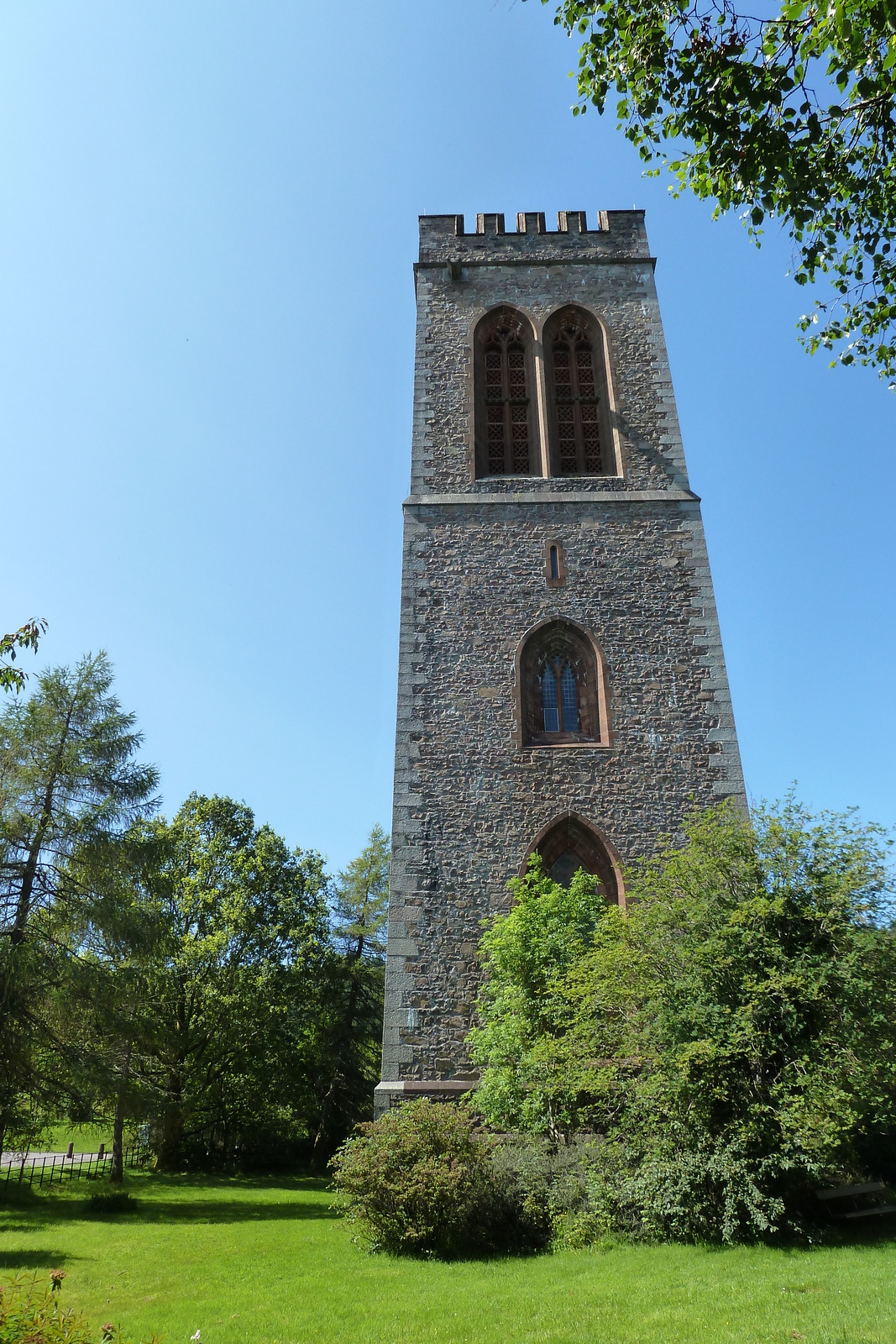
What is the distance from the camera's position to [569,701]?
48.0 ft

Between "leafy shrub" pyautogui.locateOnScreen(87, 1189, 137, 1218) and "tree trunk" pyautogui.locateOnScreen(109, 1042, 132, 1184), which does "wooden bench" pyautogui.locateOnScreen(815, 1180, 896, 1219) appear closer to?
"tree trunk" pyautogui.locateOnScreen(109, 1042, 132, 1184)

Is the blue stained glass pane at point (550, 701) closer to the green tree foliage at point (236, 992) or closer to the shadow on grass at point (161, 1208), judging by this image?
the shadow on grass at point (161, 1208)

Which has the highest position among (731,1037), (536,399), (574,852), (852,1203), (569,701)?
(536,399)

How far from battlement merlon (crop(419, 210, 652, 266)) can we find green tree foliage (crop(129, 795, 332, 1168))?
1534 cm

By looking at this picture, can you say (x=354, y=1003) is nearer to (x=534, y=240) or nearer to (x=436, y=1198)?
(x=436, y=1198)

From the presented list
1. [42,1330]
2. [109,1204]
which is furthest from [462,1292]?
[109,1204]

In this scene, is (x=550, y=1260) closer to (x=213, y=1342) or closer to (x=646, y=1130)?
(x=646, y=1130)

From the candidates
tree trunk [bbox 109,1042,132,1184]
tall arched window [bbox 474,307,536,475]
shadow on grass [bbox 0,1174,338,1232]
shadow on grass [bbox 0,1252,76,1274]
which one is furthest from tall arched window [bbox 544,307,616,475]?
shadow on grass [bbox 0,1252,76,1274]

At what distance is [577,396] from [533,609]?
5.63 metres

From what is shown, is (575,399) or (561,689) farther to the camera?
(575,399)

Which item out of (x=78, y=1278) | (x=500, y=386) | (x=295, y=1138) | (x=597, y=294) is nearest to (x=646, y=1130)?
(x=78, y=1278)

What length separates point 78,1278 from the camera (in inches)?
316

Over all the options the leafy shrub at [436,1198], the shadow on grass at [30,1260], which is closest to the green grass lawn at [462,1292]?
the shadow on grass at [30,1260]

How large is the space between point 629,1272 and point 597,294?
17737mm
